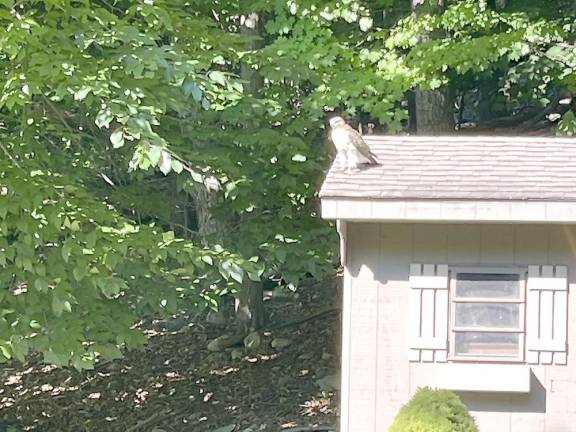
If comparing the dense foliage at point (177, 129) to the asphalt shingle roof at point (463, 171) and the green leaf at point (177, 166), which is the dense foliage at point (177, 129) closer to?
the green leaf at point (177, 166)

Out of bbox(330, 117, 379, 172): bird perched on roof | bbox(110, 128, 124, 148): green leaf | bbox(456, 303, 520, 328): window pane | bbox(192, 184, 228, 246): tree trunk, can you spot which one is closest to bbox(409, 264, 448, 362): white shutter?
bbox(456, 303, 520, 328): window pane

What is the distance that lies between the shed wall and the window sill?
0.12 meters

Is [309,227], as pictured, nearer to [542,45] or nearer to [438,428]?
[542,45]

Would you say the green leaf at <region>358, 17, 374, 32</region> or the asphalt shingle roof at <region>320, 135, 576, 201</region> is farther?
the green leaf at <region>358, 17, 374, 32</region>

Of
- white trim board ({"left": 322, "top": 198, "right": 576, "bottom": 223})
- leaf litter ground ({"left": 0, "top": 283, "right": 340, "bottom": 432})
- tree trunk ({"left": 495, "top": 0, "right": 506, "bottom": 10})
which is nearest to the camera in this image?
white trim board ({"left": 322, "top": 198, "right": 576, "bottom": 223})

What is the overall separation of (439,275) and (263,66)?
3.18m

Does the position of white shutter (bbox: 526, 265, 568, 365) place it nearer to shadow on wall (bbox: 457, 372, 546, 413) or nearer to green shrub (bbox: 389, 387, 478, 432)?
shadow on wall (bbox: 457, 372, 546, 413)

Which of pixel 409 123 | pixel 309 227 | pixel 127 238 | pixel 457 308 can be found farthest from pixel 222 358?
pixel 457 308

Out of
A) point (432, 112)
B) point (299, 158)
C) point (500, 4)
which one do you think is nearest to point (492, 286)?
point (299, 158)

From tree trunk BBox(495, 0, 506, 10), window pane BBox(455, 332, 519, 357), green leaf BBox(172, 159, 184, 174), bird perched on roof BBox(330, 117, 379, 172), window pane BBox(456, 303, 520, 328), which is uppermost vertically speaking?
tree trunk BBox(495, 0, 506, 10)

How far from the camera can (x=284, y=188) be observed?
31.0 ft

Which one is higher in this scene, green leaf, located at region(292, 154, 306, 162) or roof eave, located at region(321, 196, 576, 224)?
green leaf, located at region(292, 154, 306, 162)

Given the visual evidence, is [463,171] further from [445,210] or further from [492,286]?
[492,286]

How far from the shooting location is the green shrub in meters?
5.68
